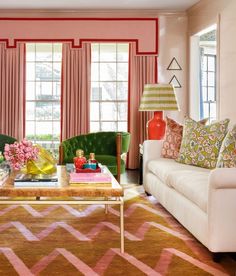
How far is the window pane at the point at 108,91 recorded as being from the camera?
30.8 ft

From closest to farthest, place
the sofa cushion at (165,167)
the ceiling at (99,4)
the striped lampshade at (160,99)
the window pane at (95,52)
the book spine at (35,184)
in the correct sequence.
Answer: the book spine at (35,184)
the sofa cushion at (165,167)
the striped lampshade at (160,99)
the ceiling at (99,4)
the window pane at (95,52)

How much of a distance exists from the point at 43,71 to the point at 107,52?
1228 millimetres

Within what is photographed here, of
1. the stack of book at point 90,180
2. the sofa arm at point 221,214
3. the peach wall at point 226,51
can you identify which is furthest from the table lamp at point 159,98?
the sofa arm at point 221,214

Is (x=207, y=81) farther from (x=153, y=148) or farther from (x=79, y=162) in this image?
(x=79, y=162)

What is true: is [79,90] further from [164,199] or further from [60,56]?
[164,199]

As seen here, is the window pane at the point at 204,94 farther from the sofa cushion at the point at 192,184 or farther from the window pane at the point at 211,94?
the sofa cushion at the point at 192,184

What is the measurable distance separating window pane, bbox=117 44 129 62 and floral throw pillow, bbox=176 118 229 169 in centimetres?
409

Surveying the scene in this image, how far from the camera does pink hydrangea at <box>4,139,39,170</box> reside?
4.18 m

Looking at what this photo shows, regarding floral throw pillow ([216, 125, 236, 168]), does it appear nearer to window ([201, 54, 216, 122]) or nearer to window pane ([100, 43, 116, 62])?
window ([201, 54, 216, 122])

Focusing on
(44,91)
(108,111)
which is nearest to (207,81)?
(108,111)

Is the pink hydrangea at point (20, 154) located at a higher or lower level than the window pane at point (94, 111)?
lower

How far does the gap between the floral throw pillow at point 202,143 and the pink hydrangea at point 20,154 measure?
5.78 feet

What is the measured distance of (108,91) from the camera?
30.8 feet

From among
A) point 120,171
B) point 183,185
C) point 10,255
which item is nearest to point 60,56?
point 120,171
